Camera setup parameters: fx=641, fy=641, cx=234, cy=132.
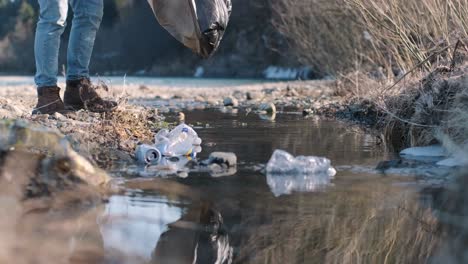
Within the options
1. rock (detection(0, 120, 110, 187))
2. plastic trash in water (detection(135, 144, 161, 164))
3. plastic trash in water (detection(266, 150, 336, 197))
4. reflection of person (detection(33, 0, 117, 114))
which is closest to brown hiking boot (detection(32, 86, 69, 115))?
reflection of person (detection(33, 0, 117, 114))

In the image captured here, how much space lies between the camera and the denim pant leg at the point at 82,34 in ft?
16.0

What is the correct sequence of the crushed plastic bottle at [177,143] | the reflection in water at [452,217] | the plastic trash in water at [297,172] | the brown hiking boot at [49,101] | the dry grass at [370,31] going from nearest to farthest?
the reflection in water at [452,217], the plastic trash in water at [297,172], the crushed plastic bottle at [177,143], the brown hiking boot at [49,101], the dry grass at [370,31]

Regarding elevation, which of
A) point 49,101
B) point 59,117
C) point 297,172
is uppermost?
point 49,101

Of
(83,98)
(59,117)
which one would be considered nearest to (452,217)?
(59,117)

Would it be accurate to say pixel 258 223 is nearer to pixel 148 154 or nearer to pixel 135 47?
pixel 148 154

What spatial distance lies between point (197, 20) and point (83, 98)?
1181mm

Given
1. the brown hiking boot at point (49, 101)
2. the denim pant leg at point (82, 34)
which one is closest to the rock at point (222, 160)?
the brown hiking boot at point (49, 101)

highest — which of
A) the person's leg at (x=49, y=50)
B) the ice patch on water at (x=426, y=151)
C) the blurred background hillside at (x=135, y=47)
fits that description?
the blurred background hillside at (x=135, y=47)

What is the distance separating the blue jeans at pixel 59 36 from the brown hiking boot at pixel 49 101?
2.3 inches

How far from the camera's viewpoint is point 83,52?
4.98m

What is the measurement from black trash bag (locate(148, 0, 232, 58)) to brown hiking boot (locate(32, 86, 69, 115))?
982mm

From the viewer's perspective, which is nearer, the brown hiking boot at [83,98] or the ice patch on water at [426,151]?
the ice patch on water at [426,151]

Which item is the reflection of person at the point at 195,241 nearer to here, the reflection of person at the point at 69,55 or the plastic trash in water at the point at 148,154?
the plastic trash in water at the point at 148,154

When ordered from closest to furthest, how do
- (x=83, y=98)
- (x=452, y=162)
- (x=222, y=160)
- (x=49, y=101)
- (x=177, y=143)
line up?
(x=452, y=162) → (x=222, y=160) → (x=177, y=143) → (x=49, y=101) → (x=83, y=98)
